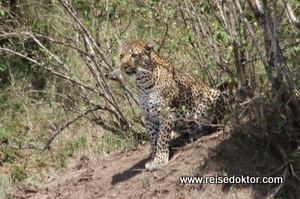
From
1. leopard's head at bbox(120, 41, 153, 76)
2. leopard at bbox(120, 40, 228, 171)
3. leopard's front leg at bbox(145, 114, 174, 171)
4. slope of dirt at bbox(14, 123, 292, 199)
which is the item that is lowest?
slope of dirt at bbox(14, 123, 292, 199)

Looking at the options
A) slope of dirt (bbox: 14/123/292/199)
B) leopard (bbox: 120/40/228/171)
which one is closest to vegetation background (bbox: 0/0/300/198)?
slope of dirt (bbox: 14/123/292/199)

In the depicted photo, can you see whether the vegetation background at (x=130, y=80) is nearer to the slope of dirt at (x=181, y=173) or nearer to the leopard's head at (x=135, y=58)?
the slope of dirt at (x=181, y=173)

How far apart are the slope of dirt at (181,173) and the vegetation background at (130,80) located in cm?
24

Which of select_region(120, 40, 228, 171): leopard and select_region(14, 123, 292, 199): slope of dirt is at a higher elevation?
select_region(120, 40, 228, 171): leopard

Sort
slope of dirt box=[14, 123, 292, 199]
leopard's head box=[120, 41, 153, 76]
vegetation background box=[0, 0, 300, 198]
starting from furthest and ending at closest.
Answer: leopard's head box=[120, 41, 153, 76]
slope of dirt box=[14, 123, 292, 199]
vegetation background box=[0, 0, 300, 198]

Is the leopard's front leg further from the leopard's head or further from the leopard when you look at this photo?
the leopard's head

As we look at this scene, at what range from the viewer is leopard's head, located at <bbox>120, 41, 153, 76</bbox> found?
6938 millimetres

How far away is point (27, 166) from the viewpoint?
27.9 feet

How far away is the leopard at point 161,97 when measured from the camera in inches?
275

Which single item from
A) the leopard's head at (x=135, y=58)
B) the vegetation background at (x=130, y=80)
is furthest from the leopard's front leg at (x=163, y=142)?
the vegetation background at (x=130, y=80)

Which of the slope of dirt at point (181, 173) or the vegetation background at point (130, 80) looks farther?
the slope of dirt at point (181, 173)

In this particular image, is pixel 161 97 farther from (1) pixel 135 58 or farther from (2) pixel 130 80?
(2) pixel 130 80

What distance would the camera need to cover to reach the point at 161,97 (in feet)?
23.1

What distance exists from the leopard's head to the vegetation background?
17.2 inches
